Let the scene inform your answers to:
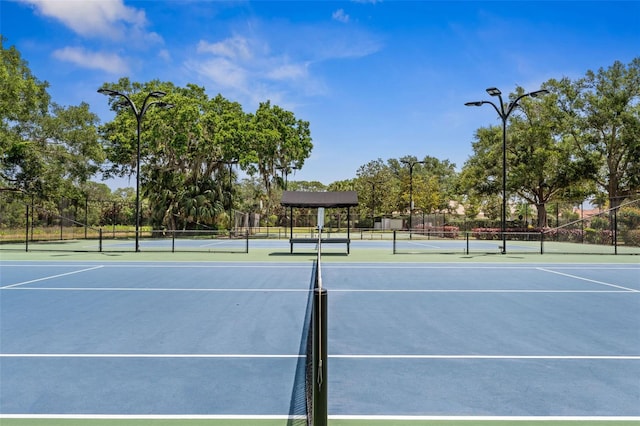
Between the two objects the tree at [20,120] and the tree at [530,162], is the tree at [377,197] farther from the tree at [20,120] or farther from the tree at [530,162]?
the tree at [20,120]

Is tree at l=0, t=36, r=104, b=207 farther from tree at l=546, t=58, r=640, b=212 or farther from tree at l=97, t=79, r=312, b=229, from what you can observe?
tree at l=546, t=58, r=640, b=212

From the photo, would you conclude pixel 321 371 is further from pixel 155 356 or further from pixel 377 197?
pixel 377 197

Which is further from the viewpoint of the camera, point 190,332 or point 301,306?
point 301,306

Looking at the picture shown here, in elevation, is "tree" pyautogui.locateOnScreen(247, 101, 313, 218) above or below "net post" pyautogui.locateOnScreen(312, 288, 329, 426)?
above

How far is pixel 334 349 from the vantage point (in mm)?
5703

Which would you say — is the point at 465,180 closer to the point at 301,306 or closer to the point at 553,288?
the point at 553,288

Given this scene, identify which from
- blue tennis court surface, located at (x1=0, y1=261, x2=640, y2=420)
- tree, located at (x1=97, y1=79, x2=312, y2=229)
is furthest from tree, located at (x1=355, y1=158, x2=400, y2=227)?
blue tennis court surface, located at (x1=0, y1=261, x2=640, y2=420)

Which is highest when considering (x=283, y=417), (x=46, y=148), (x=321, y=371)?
(x=46, y=148)

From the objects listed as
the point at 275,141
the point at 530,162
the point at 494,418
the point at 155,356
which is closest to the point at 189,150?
the point at 275,141

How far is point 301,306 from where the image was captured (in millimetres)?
8508

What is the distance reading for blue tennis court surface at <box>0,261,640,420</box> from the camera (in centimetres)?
409

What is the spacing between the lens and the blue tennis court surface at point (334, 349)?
409 cm

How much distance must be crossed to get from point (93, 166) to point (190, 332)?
32593mm

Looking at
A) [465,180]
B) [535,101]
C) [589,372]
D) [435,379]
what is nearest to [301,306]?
[435,379]
